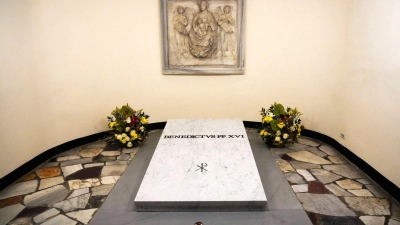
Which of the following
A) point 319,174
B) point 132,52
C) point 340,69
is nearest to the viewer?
point 319,174

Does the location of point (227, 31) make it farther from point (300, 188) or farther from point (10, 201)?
point (10, 201)

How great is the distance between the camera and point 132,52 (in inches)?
185

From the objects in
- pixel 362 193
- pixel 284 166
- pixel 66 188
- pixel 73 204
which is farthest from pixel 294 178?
pixel 66 188

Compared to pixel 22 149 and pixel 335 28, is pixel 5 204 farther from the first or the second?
pixel 335 28

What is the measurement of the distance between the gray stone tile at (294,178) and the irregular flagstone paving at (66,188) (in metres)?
2.03

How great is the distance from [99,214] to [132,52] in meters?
2.86

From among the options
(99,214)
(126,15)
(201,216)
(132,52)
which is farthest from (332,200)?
(126,15)

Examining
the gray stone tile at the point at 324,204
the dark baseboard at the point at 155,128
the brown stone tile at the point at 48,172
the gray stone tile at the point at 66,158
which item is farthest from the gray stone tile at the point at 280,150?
the brown stone tile at the point at 48,172

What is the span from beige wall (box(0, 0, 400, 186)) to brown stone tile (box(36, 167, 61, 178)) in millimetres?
237

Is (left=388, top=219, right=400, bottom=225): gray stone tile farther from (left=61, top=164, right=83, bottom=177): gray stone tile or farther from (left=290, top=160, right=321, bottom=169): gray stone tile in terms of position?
(left=61, top=164, right=83, bottom=177): gray stone tile

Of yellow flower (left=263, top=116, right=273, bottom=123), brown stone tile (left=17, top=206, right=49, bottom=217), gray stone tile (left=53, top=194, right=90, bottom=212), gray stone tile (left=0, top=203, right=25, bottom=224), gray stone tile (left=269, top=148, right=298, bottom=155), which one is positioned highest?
yellow flower (left=263, top=116, right=273, bottom=123)

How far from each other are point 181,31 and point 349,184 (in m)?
3.30

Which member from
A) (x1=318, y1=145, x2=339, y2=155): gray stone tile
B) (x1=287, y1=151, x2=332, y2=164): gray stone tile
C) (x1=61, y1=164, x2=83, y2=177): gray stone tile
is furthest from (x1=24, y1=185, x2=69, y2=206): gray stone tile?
(x1=318, y1=145, x2=339, y2=155): gray stone tile

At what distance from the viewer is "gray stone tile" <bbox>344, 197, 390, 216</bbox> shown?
8.74ft
